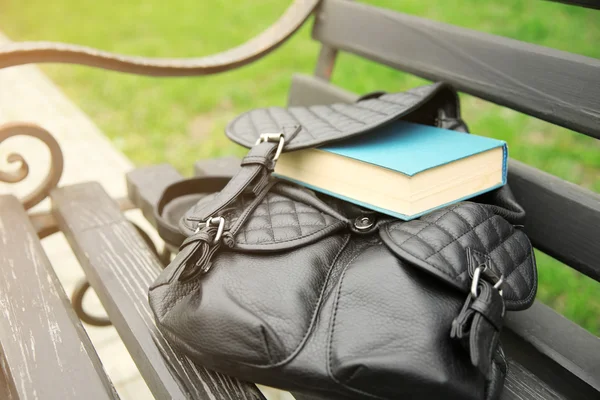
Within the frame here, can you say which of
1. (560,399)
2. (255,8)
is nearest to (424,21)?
(560,399)

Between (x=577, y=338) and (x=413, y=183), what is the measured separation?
0.49 meters

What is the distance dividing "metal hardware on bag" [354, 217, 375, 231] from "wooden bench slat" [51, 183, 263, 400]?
0.33m

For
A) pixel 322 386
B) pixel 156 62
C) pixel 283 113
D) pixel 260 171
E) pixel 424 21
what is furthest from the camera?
pixel 156 62

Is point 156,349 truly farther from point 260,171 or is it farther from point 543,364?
point 543,364

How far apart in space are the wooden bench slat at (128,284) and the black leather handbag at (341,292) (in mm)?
50

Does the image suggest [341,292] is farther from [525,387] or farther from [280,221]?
[525,387]

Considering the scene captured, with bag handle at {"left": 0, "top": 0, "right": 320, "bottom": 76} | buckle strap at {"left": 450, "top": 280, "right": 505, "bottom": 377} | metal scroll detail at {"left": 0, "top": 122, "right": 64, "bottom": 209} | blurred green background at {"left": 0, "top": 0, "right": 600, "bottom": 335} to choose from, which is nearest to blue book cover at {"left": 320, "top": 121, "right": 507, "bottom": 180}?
buckle strap at {"left": 450, "top": 280, "right": 505, "bottom": 377}

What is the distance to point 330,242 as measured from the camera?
3.21 feet

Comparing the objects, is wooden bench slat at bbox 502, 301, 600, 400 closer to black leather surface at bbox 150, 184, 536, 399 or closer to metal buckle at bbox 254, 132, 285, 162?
black leather surface at bbox 150, 184, 536, 399

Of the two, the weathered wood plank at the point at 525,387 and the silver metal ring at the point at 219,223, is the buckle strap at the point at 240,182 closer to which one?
the silver metal ring at the point at 219,223

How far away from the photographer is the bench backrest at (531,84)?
3.82ft

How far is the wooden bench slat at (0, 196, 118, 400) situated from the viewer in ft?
3.05

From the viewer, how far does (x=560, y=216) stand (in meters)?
1.20

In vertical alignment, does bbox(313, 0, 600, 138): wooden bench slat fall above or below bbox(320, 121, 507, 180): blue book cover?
above
